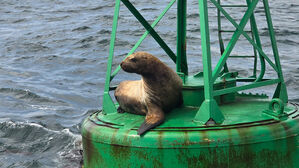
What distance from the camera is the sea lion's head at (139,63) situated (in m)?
6.07

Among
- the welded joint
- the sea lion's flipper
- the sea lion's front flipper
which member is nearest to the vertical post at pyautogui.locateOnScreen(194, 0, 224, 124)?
the sea lion's front flipper

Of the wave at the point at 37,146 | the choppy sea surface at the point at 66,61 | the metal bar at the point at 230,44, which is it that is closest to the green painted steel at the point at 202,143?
the metal bar at the point at 230,44

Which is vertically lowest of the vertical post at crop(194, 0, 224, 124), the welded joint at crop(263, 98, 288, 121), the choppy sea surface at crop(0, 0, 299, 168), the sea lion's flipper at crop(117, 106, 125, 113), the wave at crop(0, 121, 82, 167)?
the choppy sea surface at crop(0, 0, 299, 168)

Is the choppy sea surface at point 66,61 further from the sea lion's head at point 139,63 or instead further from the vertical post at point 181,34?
the sea lion's head at point 139,63

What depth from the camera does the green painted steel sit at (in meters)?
5.61

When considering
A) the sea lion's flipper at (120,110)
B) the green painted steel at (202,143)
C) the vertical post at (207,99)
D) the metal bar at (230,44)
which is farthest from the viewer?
the sea lion's flipper at (120,110)

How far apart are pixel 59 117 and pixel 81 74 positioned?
3.90 m

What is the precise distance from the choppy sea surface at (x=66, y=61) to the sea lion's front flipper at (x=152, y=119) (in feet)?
14.9

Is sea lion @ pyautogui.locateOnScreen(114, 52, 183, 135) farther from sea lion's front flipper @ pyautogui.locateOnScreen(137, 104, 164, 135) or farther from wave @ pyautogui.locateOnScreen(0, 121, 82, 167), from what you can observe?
wave @ pyautogui.locateOnScreen(0, 121, 82, 167)

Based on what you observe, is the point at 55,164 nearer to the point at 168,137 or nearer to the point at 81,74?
the point at 168,137

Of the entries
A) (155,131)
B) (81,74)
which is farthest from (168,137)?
(81,74)

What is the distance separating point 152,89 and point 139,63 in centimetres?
38

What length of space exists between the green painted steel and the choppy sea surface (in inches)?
177

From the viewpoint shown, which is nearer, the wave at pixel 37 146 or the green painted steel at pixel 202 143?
the green painted steel at pixel 202 143
